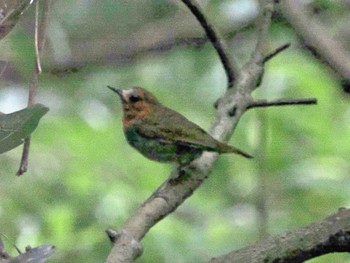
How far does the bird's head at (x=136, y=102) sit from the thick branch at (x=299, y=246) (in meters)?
2.28

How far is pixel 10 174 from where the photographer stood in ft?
13.8

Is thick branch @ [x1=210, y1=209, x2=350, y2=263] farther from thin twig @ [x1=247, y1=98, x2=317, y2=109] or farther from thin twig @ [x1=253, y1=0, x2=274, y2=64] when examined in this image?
thin twig @ [x1=253, y1=0, x2=274, y2=64]

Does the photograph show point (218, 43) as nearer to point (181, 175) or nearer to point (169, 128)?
point (181, 175)

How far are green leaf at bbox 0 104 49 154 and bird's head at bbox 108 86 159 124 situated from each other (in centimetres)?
249

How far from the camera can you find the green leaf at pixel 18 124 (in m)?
1.50

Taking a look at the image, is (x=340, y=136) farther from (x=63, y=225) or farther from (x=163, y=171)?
(x=63, y=225)

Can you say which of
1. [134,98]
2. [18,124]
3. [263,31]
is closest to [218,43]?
[263,31]

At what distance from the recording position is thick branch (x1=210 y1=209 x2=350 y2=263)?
1735 millimetres

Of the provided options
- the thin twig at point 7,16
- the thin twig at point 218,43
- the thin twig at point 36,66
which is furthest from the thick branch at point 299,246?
the thin twig at point 218,43

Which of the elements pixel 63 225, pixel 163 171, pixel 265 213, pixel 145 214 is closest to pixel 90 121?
pixel 163 171

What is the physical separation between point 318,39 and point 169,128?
0.81m

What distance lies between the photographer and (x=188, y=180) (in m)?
2.84

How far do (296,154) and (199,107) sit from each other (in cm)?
86

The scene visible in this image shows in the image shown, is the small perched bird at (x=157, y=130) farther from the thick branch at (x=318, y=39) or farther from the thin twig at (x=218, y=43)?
the thick branch at (x=318, y=39)
